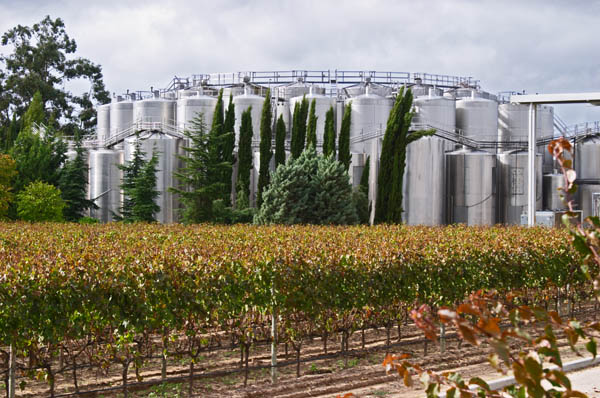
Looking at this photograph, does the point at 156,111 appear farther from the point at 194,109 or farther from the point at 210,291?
the point at 210,291

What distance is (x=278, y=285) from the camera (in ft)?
32.5

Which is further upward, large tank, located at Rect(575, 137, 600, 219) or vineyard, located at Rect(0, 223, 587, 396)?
large tank, located at Rect(575, 137, 600, 219)

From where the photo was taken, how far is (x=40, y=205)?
100 ft

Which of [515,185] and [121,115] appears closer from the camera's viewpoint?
[515,185]

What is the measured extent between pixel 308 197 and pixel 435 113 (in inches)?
573

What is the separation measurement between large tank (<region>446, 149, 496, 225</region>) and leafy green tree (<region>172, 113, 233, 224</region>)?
40.9 ft

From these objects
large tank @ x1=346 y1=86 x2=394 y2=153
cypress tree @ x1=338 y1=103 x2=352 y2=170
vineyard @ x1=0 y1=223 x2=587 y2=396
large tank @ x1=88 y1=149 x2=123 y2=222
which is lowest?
vineyard @ x1=0 y1=223 x2=587 y2=396

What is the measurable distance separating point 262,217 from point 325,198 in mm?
2822

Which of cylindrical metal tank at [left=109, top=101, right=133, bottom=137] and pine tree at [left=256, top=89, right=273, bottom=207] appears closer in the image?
pine tree at [left=256, top=89, right=273, bottom=207]

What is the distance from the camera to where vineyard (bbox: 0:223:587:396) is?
8250 millimetres

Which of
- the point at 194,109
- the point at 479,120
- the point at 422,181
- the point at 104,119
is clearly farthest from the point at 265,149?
the point at 104,119

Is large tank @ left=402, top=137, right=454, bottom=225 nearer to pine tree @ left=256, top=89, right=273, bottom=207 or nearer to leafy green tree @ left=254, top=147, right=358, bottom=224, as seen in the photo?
leafy green tree @ left=254, top=147, right=358, bottom=224

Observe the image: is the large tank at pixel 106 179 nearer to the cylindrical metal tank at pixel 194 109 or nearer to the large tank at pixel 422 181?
the cylindrical metal tank at pixel 194 109

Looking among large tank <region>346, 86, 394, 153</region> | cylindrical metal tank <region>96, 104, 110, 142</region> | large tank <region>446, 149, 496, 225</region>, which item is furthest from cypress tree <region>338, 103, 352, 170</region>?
cylindrical metal tank <region>96, 104, 110, 142</region>
